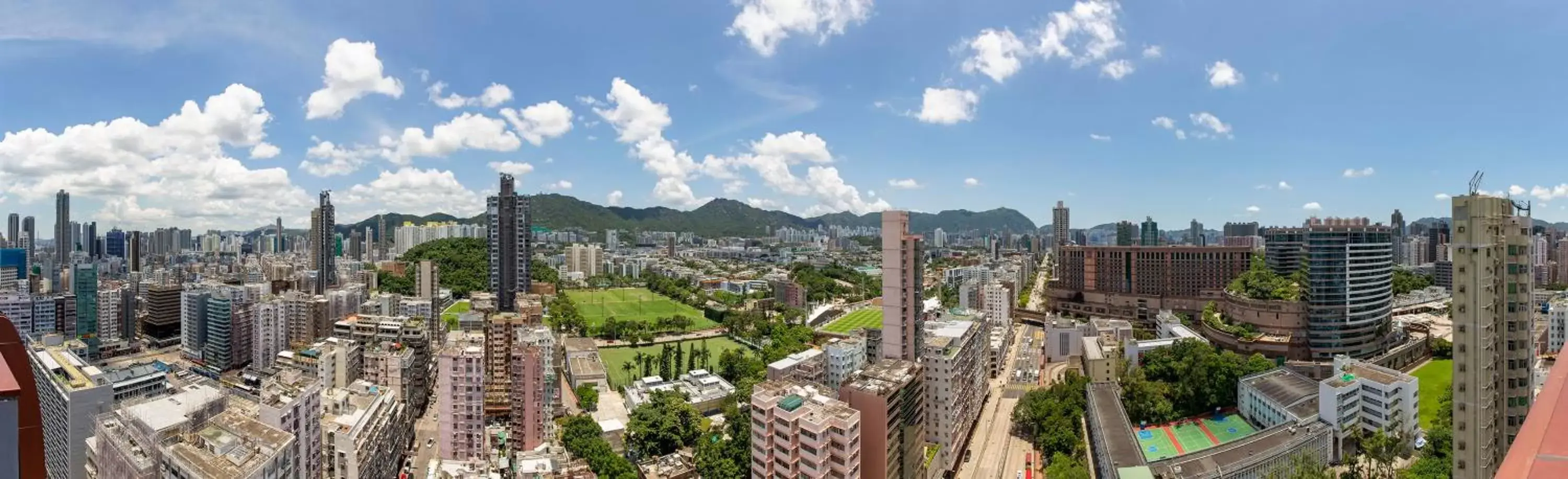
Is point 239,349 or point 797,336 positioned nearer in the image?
point 239,349

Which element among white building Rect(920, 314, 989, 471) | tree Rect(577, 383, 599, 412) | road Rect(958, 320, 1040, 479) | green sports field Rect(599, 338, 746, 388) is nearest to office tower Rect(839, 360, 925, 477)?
white building Rect(920, 314, 989, 471)

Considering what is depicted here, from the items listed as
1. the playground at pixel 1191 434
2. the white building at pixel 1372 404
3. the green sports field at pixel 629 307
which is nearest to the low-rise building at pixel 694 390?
the playground at pixel 1191 434

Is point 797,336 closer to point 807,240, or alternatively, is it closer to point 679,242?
point 679,242

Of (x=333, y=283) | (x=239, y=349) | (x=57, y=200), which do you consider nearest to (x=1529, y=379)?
(x=239, y=349)

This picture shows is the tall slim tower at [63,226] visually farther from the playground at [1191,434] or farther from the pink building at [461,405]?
the playground at [1191,434]

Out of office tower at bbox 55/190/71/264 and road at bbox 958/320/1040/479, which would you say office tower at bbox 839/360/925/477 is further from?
office tower at bbox 55/190/71/264
